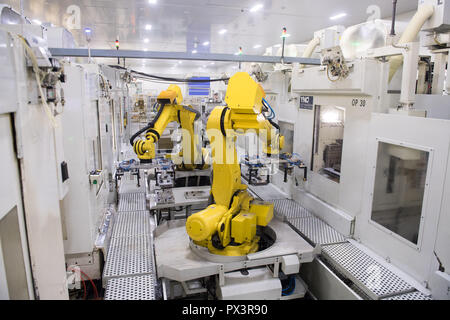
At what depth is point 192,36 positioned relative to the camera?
1088 cm

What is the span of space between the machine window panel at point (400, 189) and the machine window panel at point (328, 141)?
737 mm

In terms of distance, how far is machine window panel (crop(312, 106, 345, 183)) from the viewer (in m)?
4.15

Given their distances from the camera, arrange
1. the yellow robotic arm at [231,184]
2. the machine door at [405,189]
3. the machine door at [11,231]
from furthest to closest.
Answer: the yellow robotic arm at [231,184] → the machine door at [405,189] → the machine door at [11,231]

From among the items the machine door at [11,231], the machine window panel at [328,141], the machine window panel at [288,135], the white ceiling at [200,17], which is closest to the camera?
the machine door at [11,231]

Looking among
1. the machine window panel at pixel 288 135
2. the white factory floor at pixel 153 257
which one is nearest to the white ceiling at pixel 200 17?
the machine window panel at pixel 288 135

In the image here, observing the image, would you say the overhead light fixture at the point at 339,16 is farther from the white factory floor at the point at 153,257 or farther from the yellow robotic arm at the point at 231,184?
the yellow robotic arm at the point at 231,184

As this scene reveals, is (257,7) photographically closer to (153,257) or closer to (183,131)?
(183,131)

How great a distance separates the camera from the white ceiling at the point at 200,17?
275 inches

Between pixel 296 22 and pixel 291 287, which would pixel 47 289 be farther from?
pixel 296 22

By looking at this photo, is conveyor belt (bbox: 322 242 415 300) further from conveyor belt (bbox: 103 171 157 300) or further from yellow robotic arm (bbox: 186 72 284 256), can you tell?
conveyor belt (bbox: 103 171 157 300)

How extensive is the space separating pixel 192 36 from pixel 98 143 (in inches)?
323

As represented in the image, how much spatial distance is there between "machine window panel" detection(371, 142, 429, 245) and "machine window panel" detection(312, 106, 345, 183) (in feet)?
2.42

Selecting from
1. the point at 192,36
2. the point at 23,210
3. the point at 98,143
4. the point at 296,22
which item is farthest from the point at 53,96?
the point at 192,36

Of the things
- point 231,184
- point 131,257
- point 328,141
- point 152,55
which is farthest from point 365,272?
point 152,55
